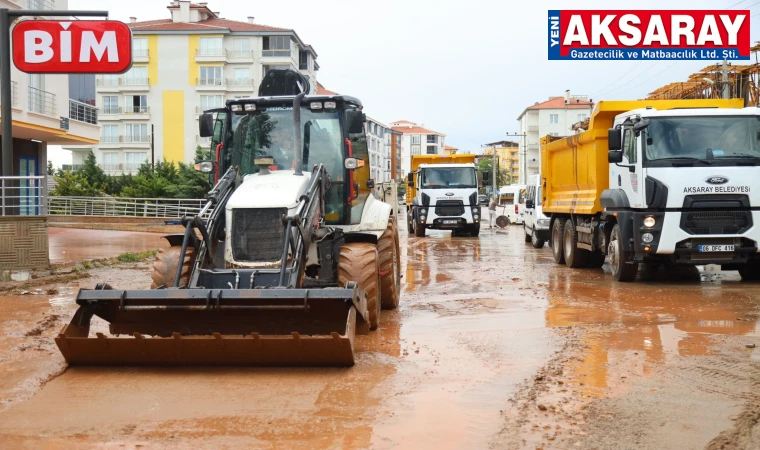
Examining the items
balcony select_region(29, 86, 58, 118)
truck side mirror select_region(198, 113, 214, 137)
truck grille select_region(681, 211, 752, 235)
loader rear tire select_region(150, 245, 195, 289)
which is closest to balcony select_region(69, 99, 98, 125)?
balcony select_region(29, 86, 58, 118)

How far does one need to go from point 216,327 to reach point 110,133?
68.8 meters

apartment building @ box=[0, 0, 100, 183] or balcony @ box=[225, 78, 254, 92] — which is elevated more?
balcony @ box=[225, 78, 254, 92]

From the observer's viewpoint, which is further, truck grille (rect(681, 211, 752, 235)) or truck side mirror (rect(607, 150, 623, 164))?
truck side mirror (rect(607, 150, 623, 164))

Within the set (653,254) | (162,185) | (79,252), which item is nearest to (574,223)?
(653,254)

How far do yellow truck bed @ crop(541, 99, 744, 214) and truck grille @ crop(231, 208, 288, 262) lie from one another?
8.46 metres

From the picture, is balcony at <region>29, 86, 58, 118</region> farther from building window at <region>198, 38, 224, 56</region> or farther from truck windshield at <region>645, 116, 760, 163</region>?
building window at <region>198, 38, 224, 56</region>

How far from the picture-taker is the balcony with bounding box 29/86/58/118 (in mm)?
27547

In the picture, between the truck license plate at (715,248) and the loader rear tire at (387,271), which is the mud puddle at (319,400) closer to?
the loader rear tire at (387,271)

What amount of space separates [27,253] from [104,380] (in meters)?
9.22

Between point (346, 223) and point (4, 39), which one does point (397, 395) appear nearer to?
point (346, 223)

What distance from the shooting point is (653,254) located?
1344cm

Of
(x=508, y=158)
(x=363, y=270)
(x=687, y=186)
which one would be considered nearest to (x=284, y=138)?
(x=363, y=270)

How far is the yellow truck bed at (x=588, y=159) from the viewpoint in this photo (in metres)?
14.9

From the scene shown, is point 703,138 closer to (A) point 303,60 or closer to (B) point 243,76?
(B) point 243,76
